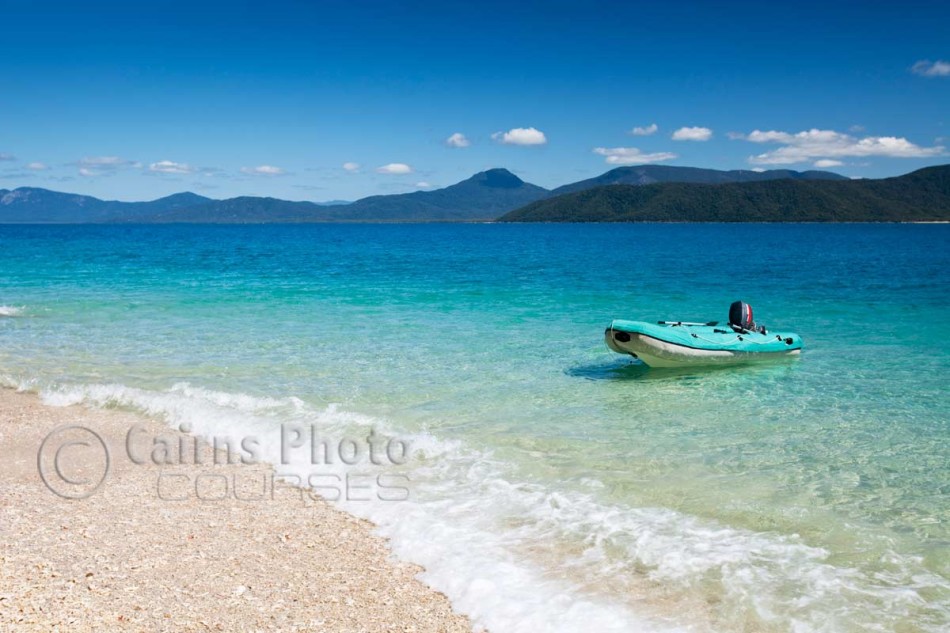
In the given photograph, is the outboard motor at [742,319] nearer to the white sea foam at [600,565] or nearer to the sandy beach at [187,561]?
the white sea foam at [600,565]

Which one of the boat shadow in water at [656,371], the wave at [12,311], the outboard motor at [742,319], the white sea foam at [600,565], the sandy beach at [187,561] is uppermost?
the outboard motor at [742,319]

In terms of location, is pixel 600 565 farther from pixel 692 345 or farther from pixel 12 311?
pixel 12 311

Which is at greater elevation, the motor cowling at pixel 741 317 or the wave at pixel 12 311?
the motor cowling at pixel 741 317

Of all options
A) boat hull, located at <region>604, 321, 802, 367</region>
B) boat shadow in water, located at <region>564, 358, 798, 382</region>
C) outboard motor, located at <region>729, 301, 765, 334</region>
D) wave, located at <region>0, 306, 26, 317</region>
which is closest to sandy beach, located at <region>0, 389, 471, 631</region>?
boat shadow in water, located at <region>564, 358, 798, 382</region>

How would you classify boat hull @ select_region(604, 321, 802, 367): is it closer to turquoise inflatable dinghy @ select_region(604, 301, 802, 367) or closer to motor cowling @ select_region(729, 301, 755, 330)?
turquoise inflatable dinghy @ select_region(604, 301, 802, 367)

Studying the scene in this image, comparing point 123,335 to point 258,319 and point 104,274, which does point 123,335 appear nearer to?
point 258,319

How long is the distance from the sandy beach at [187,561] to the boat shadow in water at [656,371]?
689 centimetres

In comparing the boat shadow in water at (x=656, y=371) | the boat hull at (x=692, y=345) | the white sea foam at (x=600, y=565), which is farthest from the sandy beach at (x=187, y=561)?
the boat hull at (x=692, y=345)

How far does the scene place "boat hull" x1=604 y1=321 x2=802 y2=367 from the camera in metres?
12.7

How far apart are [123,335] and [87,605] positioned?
42.9ft

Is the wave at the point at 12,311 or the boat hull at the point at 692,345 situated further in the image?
the wave at the point at 12,311

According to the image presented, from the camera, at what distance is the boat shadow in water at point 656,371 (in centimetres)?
1257

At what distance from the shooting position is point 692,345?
42.6 ft

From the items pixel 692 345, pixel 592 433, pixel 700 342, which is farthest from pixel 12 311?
pixel 700 342
